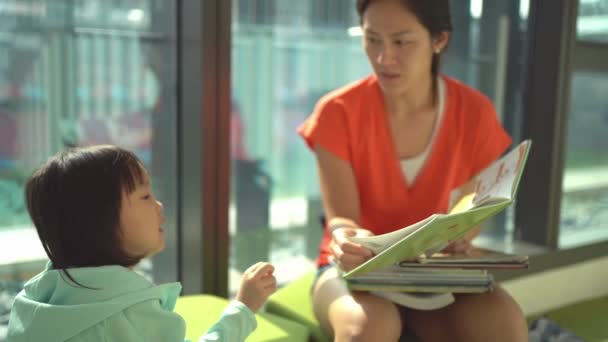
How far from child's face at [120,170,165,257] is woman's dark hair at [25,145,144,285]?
11mm

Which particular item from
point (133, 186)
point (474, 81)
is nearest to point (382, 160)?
point (133, 186)

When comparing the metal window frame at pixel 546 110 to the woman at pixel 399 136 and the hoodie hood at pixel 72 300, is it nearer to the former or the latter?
the woman at pixel 399 136

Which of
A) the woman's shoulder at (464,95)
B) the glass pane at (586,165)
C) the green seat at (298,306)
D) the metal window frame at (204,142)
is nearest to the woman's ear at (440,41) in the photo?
the woman's shoulder at (464,95)

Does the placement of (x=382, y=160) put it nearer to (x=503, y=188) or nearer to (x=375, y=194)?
(x=375, y=194)

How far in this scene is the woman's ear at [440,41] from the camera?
54.2 inches

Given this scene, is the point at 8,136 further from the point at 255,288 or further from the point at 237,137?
the point at 255,288

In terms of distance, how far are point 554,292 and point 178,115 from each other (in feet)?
4.95

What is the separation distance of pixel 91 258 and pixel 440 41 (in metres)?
0.90

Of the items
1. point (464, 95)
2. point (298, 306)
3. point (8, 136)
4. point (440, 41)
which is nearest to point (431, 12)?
point (440, 41)

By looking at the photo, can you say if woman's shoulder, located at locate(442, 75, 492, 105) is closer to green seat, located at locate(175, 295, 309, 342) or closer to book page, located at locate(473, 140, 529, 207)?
book page, located at locate(473, 140, 529, 207)

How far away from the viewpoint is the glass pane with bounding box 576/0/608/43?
7.20 ft

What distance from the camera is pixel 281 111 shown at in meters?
1.81

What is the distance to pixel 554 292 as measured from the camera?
223cm

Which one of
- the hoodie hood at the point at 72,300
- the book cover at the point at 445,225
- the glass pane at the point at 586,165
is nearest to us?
the hoodie hood at the point at 72,300
